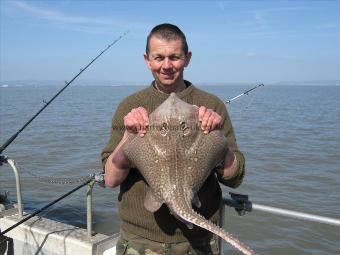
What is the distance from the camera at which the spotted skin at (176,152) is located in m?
2.60

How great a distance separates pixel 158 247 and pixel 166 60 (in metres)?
1.31

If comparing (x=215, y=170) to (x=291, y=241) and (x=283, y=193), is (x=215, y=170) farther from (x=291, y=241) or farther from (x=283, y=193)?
(x=283, y=193)

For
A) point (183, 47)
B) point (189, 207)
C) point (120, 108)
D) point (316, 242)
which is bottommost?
point (316, 242)

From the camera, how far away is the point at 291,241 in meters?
9.68

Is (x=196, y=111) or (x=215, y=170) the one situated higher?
(x=196, y=111)

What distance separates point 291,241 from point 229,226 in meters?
1.47

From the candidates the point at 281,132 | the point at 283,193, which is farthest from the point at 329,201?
the point at 281,132

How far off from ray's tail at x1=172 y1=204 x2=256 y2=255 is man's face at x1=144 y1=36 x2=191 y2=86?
1014mm

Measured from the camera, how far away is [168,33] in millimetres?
3094

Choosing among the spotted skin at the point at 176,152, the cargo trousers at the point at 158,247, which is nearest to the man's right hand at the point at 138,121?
the spotted skin at the point at 176,152

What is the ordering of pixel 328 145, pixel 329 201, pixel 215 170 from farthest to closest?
pixel 328 145 → pixel 329 201 → pixel 215 170

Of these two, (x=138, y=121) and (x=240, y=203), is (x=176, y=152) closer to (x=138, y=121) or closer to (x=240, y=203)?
(x=138, y=121)

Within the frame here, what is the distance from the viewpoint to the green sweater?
302 centimetres

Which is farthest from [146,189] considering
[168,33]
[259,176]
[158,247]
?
[259,176]
